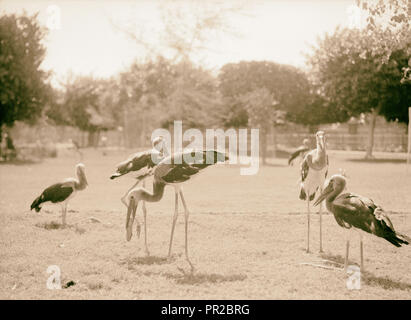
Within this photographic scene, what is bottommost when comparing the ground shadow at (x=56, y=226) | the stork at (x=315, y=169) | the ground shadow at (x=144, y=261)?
the ground shadow at (x=144, y=261)

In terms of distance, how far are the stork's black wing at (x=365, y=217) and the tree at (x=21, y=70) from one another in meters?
28.6

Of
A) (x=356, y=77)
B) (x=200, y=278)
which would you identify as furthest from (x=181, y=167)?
(x=356, y=77)

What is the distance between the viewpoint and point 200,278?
6.12 m

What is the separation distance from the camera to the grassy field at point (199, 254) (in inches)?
222

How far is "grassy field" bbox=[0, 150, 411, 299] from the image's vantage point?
18.5ft

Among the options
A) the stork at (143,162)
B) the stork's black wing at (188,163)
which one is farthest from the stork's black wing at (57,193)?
the stork's black wing at (188,163)

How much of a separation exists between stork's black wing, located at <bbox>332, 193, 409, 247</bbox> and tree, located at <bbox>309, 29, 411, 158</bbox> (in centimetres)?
1656

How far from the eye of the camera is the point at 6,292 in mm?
5602

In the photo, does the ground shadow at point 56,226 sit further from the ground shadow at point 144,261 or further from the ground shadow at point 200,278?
the ground shadow at point 200,278

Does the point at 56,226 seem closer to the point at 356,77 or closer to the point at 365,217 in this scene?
the point at 365,217

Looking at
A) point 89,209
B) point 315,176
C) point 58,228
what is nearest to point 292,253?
point 315,176

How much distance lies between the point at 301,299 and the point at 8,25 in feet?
102
